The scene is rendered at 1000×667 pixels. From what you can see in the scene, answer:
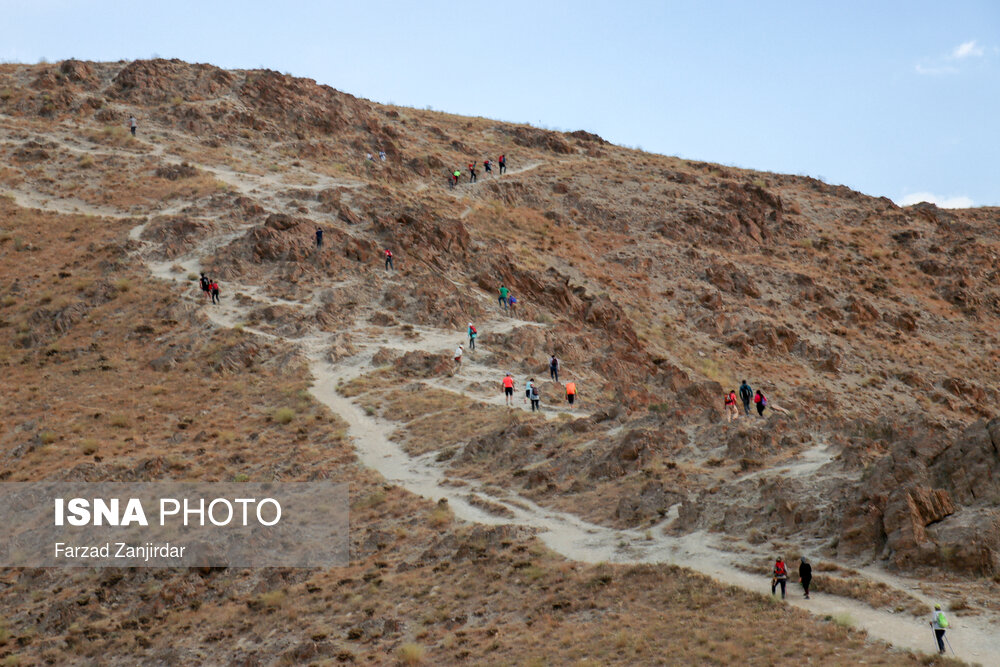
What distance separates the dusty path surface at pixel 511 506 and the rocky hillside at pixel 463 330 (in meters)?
0.25

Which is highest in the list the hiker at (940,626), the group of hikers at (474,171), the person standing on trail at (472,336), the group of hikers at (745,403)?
the group of hikers at (474,171)

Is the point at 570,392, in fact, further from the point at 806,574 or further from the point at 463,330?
the point at 806,574

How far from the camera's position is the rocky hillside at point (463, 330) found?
819 inches

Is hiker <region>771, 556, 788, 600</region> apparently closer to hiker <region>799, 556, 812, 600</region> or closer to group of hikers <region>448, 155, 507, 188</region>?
hiker <region>799, 556, 812, 600</region>

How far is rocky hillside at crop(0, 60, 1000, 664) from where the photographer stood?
20.8 meters

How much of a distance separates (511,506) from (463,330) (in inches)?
653

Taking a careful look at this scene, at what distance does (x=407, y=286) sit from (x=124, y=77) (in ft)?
103

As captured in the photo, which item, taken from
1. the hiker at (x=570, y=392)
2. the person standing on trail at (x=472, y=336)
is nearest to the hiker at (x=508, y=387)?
the hiker at (x=570, y=392)

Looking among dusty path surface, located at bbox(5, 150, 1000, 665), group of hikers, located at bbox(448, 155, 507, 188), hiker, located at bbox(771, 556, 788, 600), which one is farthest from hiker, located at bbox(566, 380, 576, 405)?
group of hikers, located at bbox(448, 155, 507, 188)

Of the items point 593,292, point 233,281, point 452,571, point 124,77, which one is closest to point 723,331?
point 593,292

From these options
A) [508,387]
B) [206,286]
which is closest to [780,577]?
[508,387]

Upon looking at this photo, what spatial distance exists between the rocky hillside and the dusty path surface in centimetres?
25

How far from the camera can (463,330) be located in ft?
131

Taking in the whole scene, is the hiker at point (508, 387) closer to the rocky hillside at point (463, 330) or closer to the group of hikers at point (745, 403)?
the rocky hillside at point (463, 330)
